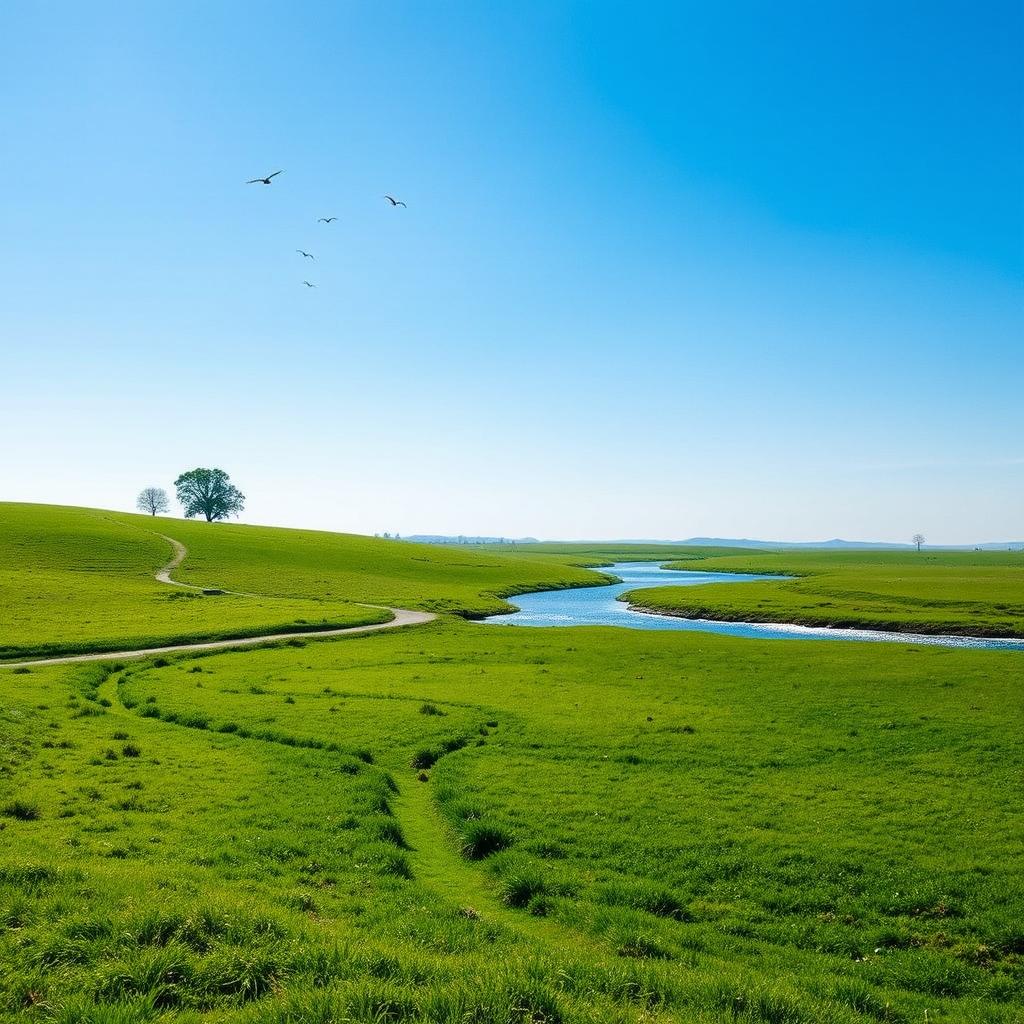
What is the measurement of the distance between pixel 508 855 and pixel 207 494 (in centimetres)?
17887

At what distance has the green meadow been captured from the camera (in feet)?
26.7

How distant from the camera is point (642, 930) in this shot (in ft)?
38.8

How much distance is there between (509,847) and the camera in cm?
1573

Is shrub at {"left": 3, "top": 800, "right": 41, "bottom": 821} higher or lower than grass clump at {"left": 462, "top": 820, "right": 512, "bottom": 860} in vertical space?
higher

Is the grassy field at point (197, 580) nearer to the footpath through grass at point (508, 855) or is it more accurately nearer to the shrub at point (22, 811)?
the footpath through grass at point (508, 855)

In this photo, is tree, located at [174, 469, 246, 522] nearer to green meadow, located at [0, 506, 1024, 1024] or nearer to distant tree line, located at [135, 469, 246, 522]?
distant tree line, located at [135, 469, 246, 522]

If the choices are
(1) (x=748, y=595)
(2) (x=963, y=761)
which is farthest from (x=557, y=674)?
(1) (x=748, y=595)

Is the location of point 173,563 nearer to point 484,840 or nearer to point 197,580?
point 197,580

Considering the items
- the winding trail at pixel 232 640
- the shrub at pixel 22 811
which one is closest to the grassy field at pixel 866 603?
the winding trail at pixel 232 640

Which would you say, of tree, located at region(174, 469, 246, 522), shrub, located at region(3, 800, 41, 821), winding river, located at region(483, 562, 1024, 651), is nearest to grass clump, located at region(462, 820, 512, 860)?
shrub, located at region(3, 800, 41, 821)

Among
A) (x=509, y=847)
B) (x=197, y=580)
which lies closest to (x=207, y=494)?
(x=197, y=580)

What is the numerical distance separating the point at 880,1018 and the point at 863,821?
8.60 meters

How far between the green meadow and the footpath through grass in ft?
0.22

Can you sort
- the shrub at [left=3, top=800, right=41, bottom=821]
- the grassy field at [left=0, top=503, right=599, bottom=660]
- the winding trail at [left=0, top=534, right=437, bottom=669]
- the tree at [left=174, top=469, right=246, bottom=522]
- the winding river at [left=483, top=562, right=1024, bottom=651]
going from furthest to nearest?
the tree at [left=174, top=469, right=246, bottom=522] → the winding river at [left=483, top=562, right=1024, bottom=651] → the grassy field at [left=0, top=503, right=599, bottom=660] → the winding trail at [left=0, top=534, right=437, bottom=669] → the shrub at [left=3, top=800, right=41, bottom=821]
